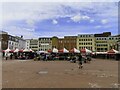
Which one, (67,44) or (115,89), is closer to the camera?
(115,89)

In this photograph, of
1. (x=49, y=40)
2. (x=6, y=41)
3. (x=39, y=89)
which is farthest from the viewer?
(x=49, y=40)

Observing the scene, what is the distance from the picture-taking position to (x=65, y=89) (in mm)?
11273

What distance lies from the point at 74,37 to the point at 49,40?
1841 cm

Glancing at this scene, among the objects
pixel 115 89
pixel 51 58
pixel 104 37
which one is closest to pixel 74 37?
pixel 104 37

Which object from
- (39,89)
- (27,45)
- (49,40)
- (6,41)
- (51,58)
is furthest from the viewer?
(27,45)

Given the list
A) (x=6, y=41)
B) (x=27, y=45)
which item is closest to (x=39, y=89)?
(x=6, y=41)

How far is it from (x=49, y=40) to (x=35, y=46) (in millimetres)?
14222

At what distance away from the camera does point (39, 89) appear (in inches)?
443

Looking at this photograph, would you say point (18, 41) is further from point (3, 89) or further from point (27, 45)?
point (3, 89)

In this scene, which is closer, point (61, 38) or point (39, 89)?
point (39, 89)

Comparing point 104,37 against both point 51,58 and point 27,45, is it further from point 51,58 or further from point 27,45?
point 51,58

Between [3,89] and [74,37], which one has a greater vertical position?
[74,37]

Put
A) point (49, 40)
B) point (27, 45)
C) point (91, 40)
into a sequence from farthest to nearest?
point (27, 45)
point (49, 40)
point (91, 40)

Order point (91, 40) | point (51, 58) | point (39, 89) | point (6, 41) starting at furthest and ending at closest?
1. point (91, 40)
2. point (6, 41)
3. point (51, 58)
4. point (39, 89)
